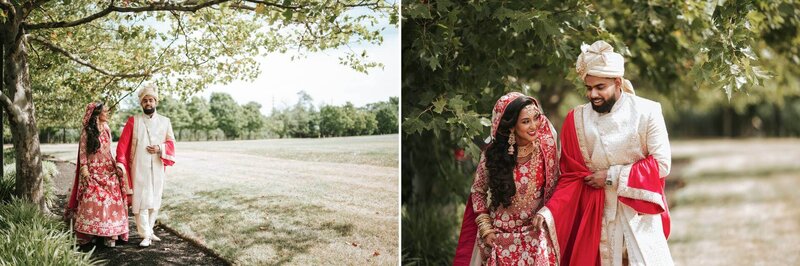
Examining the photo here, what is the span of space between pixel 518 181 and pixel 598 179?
41 cm

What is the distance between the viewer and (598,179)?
13.4ft

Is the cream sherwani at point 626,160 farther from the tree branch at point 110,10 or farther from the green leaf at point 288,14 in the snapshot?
the tree branch at point 110,10

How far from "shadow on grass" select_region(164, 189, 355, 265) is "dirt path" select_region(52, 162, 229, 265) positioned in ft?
0.31

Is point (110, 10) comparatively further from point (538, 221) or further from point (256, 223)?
point (538, 221)

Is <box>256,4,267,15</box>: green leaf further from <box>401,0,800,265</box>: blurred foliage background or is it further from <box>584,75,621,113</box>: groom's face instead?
<box>584,75,621,113</box>: groom's face

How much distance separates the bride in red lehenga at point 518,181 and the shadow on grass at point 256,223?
5.94 feet

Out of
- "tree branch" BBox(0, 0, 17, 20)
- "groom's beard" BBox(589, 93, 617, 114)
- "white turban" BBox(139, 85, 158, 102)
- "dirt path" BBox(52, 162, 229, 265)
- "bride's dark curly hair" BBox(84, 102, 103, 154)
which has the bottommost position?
"dirt path" BBox(52, 162, 229, 265)

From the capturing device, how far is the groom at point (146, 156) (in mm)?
5105

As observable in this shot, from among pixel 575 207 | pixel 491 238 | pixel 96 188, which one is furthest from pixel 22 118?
pixel 575 207

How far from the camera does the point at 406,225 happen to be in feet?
24.9

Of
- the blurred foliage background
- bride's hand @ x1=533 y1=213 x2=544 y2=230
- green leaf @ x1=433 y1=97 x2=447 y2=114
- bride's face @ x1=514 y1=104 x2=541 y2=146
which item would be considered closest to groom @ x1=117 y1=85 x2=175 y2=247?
the blurred foliage background

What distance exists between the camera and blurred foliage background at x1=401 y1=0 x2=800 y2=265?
516cm

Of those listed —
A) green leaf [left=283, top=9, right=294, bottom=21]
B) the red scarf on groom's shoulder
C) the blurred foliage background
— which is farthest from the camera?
green leaf [left=283, top=9, right=294, bottom=21]

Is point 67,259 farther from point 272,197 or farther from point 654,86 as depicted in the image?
point 654,86
